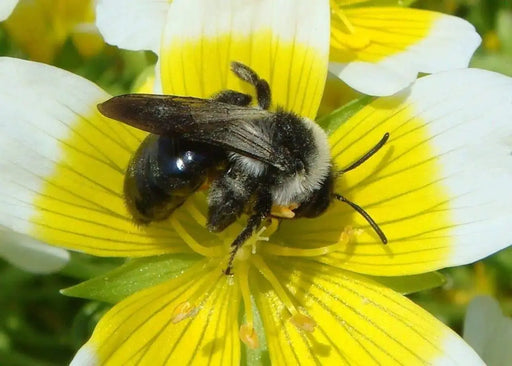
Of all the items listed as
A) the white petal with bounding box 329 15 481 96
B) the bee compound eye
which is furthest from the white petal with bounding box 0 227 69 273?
the white petal with bounding box 329 15 481 96

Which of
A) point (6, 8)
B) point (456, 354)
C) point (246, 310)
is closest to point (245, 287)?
point (246, 310)

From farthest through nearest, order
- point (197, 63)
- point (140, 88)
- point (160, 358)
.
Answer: point (140, 88) < point (197, 63) < point (160, 358)

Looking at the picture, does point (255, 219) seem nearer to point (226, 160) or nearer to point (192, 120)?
point (226, 160)

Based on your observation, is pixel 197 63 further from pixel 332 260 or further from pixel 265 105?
pixel 332 260

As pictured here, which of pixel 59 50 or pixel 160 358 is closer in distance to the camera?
pixel 160 358

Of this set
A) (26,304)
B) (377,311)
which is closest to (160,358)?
(377,311)
